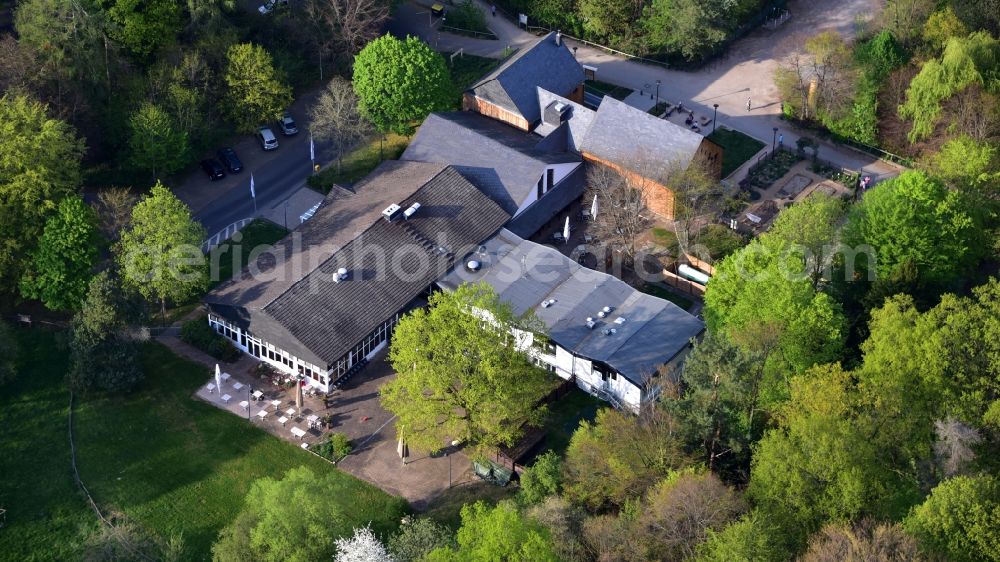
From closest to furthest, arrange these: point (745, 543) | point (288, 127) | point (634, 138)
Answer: point (745, 543) < point (634, 138) < point (288, 127)

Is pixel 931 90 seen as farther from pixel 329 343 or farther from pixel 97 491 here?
pixel 97 491

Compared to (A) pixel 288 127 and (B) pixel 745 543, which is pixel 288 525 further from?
(A) pixel 288 127

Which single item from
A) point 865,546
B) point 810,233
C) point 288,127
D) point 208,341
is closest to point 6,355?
point 208,341

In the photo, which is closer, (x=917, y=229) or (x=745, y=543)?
(x=745, y=543)

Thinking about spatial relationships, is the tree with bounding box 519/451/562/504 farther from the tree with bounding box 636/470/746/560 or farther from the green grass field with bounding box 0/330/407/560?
the green grass field with bounding box 0/330/407/560

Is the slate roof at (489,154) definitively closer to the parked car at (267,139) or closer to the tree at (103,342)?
the parked car at (267,139)

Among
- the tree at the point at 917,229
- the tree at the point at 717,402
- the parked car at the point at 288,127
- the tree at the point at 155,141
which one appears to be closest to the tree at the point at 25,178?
the tree at the point at 155,141

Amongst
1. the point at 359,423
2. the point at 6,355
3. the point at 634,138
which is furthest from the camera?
the point at 634,138

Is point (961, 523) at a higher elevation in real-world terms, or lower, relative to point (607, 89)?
higher
